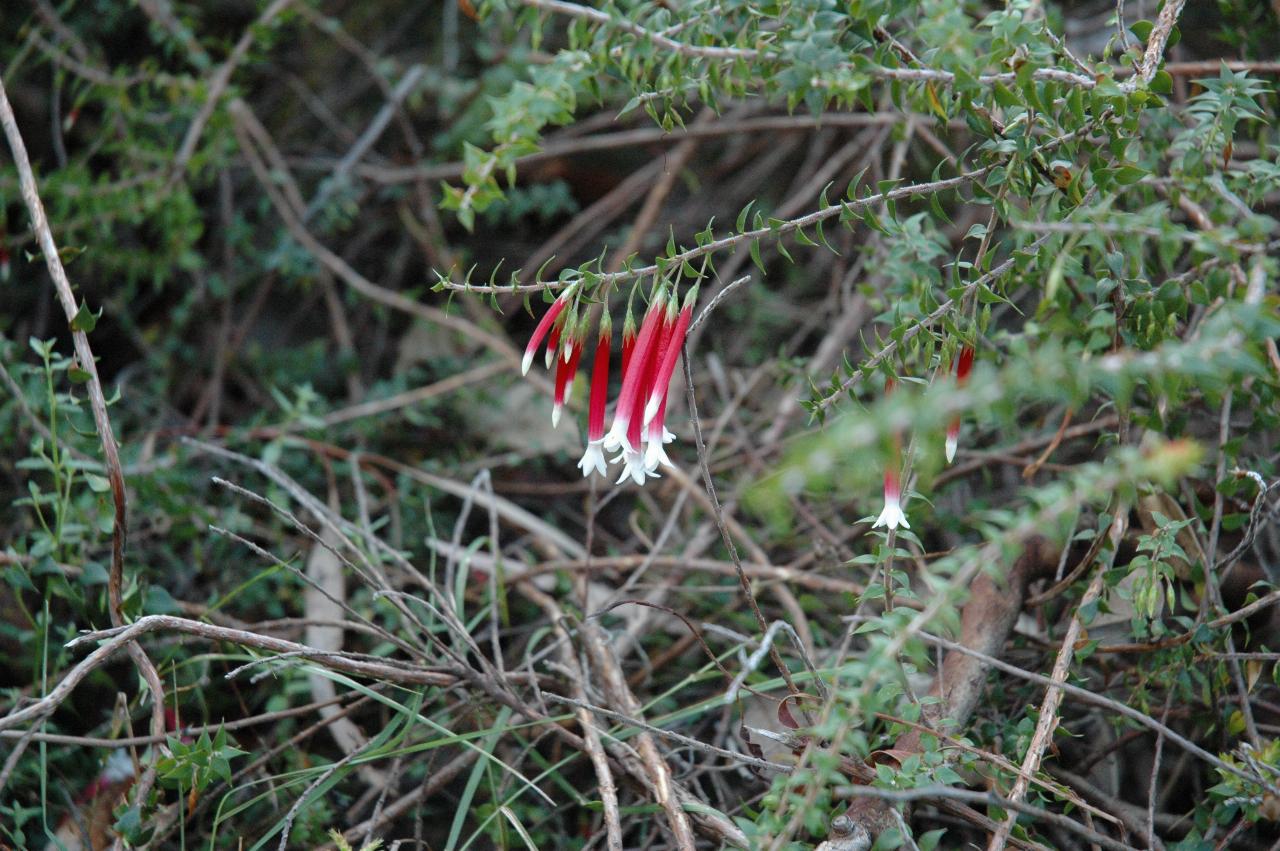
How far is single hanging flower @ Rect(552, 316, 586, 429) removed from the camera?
5.00ft

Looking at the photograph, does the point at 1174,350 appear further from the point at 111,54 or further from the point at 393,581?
the point at 111,54

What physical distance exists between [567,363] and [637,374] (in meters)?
0.15

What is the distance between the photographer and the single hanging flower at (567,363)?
153 centimetres

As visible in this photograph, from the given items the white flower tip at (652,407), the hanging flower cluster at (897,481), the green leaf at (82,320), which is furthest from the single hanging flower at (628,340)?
the green leaf at (82,320)

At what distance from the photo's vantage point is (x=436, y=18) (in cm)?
367

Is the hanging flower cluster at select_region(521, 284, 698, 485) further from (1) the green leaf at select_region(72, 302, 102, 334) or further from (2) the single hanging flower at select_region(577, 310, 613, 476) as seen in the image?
(1) the green leaf at select_region(72, 302, 102, 334)

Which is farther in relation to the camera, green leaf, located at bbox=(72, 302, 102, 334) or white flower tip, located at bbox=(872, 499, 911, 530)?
green leaf, located at bbox=(72, 302, 102, 334)

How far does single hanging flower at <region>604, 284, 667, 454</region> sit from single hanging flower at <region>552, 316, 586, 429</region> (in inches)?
3.3

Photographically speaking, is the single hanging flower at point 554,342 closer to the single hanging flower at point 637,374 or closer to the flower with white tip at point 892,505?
the single hanging flower at point 637,374

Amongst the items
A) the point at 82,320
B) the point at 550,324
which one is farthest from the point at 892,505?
the point at 82,320

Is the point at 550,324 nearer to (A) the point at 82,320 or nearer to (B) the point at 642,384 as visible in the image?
(B) the point at 642,384

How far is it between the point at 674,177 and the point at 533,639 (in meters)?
1.93

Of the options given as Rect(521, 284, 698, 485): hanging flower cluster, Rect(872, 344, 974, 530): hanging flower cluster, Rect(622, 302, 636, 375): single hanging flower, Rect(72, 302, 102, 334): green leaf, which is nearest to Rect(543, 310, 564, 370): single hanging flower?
Rect(521, 284, 698, 485): hanging flower cluster

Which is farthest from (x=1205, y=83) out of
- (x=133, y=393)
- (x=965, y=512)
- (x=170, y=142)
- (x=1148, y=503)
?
(x=133, y=393)
